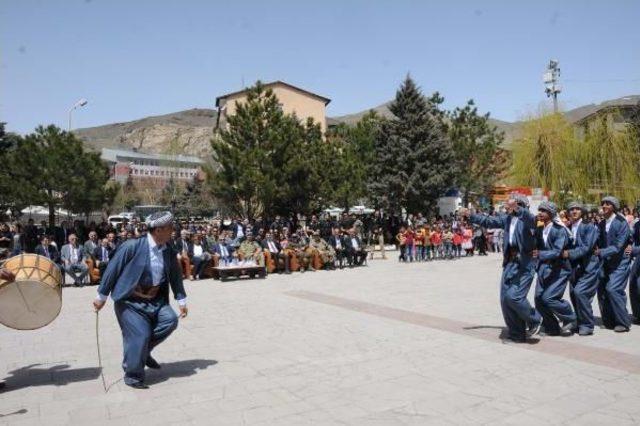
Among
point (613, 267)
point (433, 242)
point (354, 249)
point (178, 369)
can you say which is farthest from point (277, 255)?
point (178, 369)

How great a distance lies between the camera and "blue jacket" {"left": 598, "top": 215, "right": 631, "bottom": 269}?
810 cm

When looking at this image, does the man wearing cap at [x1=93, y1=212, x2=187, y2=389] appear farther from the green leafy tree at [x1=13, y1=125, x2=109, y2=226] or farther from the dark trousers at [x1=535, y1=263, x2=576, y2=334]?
the green leafy tree at [x1=13, y1=125, x2=109, y2=226]

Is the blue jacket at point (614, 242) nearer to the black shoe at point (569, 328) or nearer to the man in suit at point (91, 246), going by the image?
the black shoe at point (569, 328)

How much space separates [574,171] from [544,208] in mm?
26791

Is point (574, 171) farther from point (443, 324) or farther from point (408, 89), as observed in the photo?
point (443, 324)

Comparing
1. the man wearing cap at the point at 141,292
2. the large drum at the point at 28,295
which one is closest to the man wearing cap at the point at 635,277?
the man wearing cap at the point at 141,292

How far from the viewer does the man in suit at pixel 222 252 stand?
53.6ft

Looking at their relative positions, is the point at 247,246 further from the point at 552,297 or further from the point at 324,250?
the point at 552,297

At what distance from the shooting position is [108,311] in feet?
35.9

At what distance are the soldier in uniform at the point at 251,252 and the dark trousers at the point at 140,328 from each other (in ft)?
32.6

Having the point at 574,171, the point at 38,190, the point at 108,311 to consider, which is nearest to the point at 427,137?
the point at 574,171

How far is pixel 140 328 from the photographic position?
19.2 feet

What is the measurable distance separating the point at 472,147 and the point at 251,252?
926 inches

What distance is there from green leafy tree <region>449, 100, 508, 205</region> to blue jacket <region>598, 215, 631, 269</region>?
2688 cm
